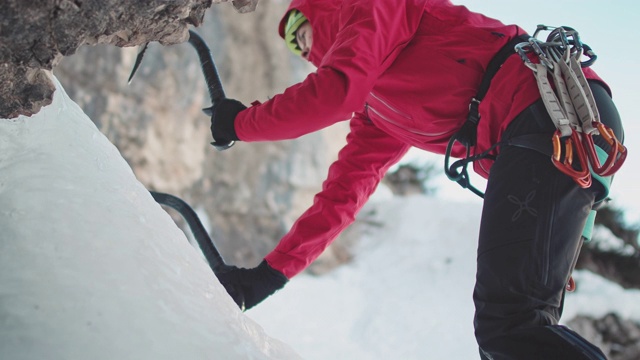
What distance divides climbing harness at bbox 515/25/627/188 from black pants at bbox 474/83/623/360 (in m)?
0.04

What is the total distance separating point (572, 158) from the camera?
1207 millimetres

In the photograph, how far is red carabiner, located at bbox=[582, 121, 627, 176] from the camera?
3.93 feet

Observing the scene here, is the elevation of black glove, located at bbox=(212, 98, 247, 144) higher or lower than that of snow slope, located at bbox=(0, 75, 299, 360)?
lower

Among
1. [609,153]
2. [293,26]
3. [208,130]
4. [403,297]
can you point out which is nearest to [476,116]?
[609,153]

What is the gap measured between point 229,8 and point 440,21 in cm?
450

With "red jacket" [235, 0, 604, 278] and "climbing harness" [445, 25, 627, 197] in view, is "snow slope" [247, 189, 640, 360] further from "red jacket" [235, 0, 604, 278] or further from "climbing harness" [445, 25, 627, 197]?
"climbing harness" [445, 25, 627, 197]

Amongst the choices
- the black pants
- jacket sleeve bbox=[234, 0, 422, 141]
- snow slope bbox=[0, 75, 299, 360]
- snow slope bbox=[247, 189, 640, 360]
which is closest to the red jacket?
jacket sleeve bbox=[234, 0, 422, 141]

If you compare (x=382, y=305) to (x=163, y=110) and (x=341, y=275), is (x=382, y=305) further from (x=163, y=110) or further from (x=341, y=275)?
(x=163, y=110)

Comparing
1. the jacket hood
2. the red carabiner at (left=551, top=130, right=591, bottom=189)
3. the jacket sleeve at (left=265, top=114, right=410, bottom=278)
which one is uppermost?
the red carabiner at (left=551, top=130, right=591, bottom=189)

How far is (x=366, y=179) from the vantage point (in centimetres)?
194

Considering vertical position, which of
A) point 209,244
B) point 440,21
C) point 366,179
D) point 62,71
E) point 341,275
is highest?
point 440,21

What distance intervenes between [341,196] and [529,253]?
82cm

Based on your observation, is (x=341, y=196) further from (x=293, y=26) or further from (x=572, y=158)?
(x=572, y=158)

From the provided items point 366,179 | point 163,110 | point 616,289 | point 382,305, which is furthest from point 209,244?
point 616,289
